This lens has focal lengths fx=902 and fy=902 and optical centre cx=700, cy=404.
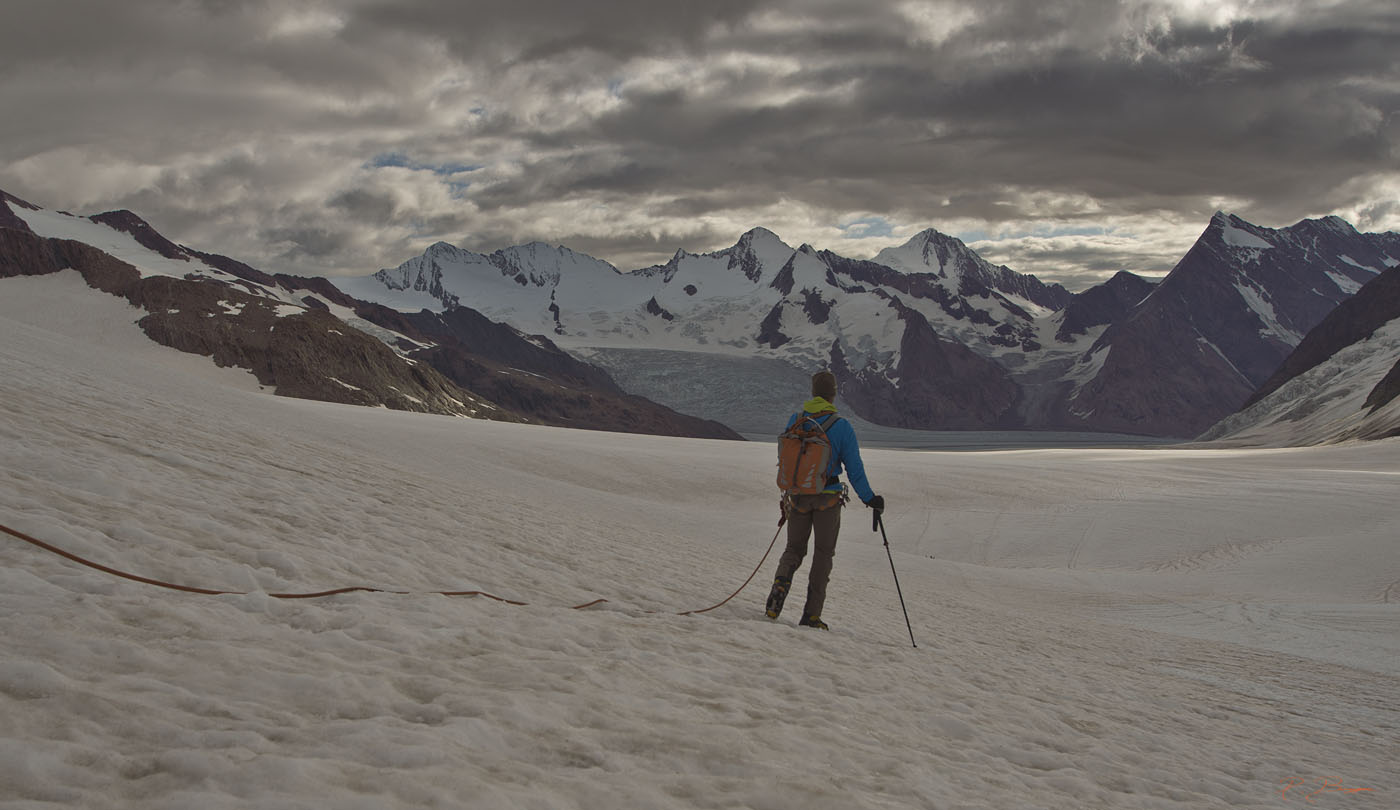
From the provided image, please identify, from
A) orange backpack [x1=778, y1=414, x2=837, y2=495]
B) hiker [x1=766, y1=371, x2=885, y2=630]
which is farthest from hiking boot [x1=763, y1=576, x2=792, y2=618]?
orange backpack [x1=778, y1=414, x2=837, y2=495]

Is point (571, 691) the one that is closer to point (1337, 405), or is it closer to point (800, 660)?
point (800, 660)

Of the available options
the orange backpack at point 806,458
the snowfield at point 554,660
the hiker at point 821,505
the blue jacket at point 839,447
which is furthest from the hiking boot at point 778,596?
the blue jacket at point 839,447

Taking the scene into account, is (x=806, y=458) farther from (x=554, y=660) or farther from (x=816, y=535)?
(x=554, y=660)

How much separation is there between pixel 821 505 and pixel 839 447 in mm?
661

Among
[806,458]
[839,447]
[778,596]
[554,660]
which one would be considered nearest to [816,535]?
[778,596]

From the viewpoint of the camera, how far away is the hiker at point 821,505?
9.70m

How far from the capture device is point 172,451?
38.5 feet

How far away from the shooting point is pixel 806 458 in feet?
31.7

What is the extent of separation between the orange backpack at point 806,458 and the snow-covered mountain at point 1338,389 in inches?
5209

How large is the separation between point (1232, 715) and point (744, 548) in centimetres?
1164

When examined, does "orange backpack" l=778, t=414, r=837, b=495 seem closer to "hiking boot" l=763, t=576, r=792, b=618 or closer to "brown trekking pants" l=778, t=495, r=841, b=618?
"brown trekking pants" l=778, t=495, r=841, b=618

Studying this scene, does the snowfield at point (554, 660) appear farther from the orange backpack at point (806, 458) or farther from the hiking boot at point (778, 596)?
the orange backpack at point (806, 458)

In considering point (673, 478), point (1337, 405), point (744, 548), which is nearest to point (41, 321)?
point (673, 478)

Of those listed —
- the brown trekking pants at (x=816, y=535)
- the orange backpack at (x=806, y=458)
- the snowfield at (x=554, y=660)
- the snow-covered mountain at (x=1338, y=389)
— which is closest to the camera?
Answer: the snowfield at (x=554, y=660)
